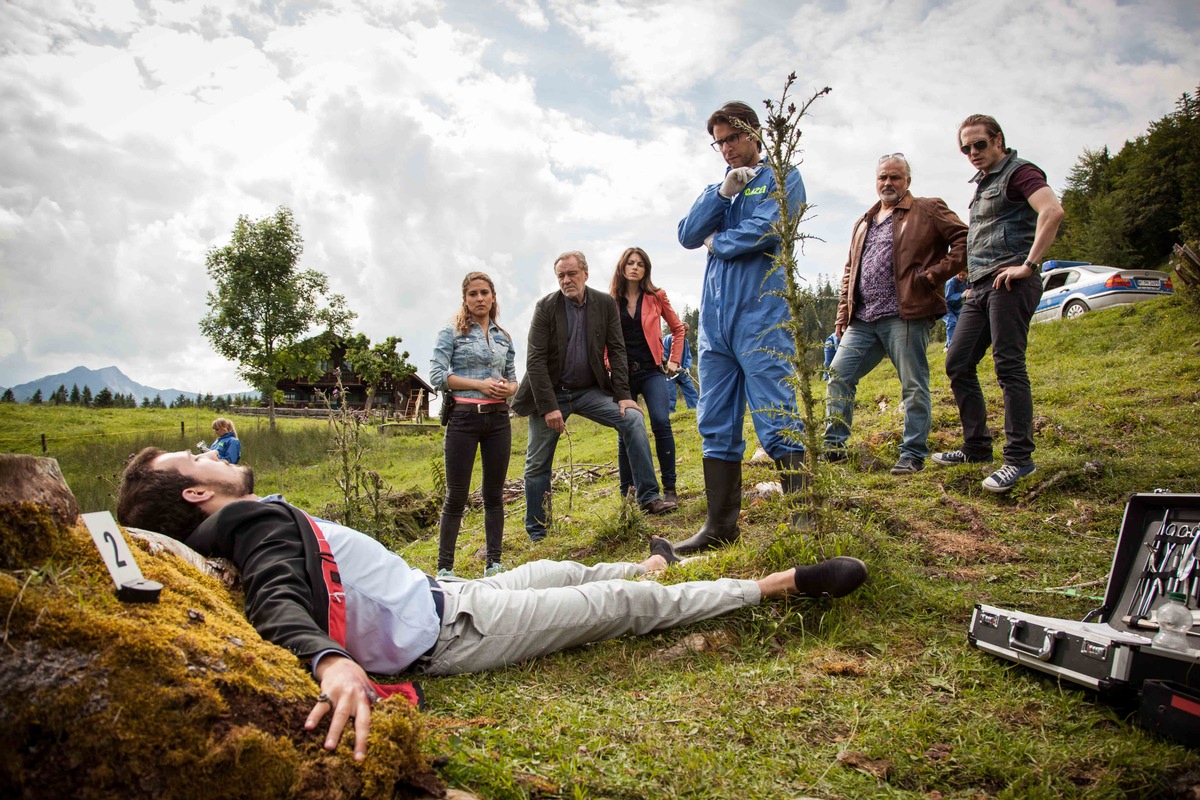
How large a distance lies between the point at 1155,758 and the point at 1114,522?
246cm

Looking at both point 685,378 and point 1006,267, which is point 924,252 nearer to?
point 1006,267

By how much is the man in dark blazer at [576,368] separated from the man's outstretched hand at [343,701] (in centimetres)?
350

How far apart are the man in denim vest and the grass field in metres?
0.41

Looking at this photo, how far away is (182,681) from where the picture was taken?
1.42 m

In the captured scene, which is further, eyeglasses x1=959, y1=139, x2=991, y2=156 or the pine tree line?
the pine tree line

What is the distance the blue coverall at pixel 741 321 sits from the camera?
3711mm

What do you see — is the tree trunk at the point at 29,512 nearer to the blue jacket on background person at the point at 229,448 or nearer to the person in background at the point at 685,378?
the person in background at the point at 685,378

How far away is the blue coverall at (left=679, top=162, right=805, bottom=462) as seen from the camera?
371 cm

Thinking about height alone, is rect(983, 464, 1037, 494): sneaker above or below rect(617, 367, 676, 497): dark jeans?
below

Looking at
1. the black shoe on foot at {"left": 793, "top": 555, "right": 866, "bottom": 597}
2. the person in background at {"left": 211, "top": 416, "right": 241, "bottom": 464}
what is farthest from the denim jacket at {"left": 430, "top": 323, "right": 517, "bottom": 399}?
the person in background at {"left": 211, "top": 416, "right": 241, "bottom": 464}

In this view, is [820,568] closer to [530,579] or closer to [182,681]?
[530,579]

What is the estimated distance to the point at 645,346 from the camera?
6.18 m

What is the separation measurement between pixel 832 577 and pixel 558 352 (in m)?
3.13

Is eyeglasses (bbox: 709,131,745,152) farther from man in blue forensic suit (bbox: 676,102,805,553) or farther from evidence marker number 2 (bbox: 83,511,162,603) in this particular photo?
evidence marker number 2 (bbox: 83,511,162,603)
